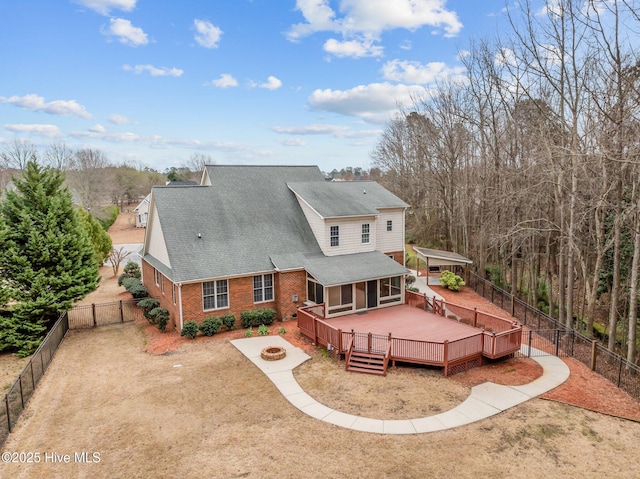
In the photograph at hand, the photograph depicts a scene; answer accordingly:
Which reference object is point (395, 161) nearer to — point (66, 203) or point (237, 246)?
point (237, 246)

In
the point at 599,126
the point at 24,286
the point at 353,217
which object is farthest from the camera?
the point at 353,217

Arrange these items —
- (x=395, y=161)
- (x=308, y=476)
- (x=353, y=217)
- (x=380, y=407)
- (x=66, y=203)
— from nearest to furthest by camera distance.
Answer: (x=308, y=476), (x=380, y=407), (x=66, y=203), (x=353, y=217), (x=395, y=161)

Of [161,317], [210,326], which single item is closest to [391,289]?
[210,326]

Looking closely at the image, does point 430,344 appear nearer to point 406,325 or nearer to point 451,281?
point 406,325

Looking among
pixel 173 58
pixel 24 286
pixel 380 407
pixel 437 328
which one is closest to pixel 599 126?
pixel 437 328

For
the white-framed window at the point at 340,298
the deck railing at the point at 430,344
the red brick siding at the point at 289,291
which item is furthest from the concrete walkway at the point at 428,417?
the red brick siding at the point at 289,291

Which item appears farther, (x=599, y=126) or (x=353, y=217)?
(x=353, y=217)
